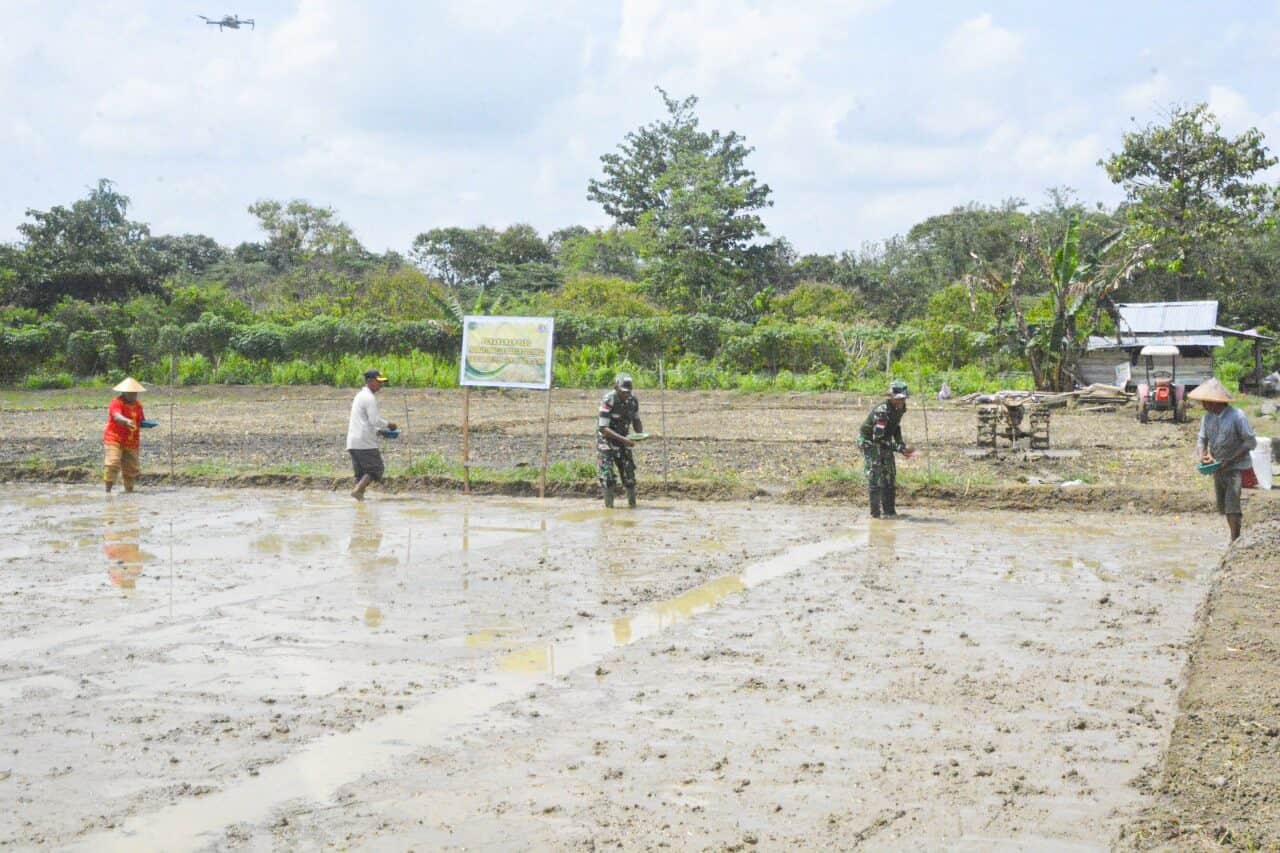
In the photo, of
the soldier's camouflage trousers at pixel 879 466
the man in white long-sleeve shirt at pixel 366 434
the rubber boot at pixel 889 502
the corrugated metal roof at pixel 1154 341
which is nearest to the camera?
the soldier's camouflage trousers at pixel 879 466

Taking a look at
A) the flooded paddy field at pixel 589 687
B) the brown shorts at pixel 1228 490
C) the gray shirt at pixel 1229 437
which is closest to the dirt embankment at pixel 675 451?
the flooded paddy field at pixel 589 687

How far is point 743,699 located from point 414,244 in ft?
207

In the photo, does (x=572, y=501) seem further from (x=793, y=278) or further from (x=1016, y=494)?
(x=793, y=278)

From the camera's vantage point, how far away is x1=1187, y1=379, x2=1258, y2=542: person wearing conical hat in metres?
11.9

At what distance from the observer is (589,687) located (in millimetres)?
7645

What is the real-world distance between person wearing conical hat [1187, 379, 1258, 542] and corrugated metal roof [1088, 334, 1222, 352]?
22768mm

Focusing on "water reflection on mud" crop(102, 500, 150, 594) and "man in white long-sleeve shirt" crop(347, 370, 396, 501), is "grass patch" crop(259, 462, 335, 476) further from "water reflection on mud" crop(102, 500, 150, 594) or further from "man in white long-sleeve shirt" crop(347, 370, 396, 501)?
"water reflection on mud" crop(102, 500, 150, 594)

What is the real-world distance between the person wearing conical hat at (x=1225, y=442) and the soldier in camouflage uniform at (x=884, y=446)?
3.13 m

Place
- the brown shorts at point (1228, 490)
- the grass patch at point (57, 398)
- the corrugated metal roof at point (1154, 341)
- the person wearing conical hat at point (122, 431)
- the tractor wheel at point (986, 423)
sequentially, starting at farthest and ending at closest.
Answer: the corrugated metal roof at point (1154, 341) < the grass patch at point (57, 398) < the tractor wheel at point (986, 423) < the person wearing conical hat at point (122, 431) < the brown shorts at point (1228, 490)

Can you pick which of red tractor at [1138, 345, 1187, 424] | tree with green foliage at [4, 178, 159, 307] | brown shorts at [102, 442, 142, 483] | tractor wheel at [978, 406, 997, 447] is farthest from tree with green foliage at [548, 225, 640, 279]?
brown shorts at [102, 442, 142, 483]

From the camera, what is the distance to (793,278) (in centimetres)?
6200

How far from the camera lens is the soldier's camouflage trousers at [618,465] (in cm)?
1561

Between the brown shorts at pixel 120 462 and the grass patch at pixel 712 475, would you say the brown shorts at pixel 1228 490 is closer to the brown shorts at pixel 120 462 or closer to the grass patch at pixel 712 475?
the grass patch at pixel 712 475

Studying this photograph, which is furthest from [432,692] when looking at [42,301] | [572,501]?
[42,301]
